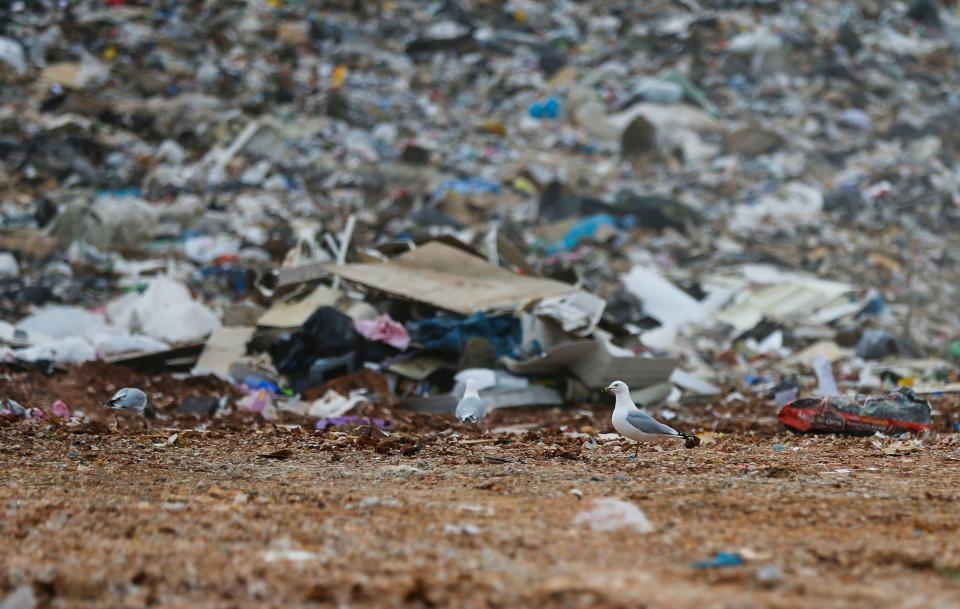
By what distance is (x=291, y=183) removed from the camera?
1039 centimetres

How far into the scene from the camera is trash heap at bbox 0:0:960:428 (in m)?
5.65

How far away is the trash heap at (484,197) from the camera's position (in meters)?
5.65

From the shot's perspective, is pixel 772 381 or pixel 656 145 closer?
pixel 772 381

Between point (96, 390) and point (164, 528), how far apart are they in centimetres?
315

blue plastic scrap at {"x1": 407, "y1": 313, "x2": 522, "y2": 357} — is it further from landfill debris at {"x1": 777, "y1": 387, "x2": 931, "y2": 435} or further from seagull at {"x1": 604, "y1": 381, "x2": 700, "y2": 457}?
seagull at {"x1": 604, "y1": 381, "x2": 700, "y2": 457}

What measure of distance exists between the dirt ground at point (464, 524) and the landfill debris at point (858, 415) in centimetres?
39

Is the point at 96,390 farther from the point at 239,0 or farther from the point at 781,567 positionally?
the point at 239,0

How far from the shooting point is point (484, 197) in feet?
33.6

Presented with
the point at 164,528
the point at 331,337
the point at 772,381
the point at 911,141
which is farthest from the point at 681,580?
the point at 911,141

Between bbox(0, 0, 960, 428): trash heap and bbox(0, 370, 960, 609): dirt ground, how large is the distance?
1.65 m

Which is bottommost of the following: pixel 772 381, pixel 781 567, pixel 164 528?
pixel 772 381

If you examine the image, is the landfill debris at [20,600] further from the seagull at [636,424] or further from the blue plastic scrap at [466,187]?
the blue plastic scrap at [466,187]

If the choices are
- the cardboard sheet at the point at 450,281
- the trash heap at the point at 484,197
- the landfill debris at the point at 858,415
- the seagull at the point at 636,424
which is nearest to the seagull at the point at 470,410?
the seagull at the point at 636,424

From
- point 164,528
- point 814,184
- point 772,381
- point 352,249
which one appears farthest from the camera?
point 814,184
